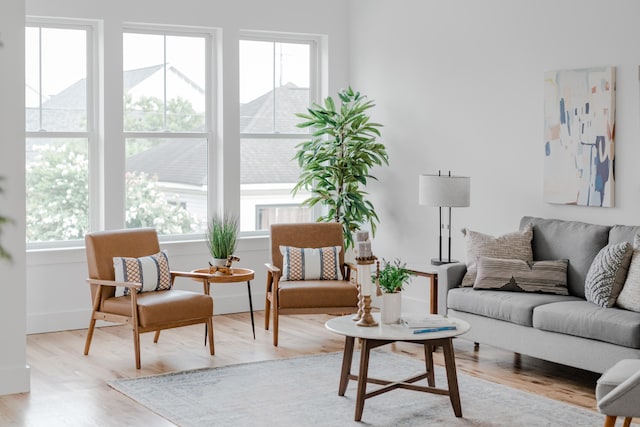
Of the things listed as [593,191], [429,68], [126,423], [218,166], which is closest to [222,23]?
[218,166]

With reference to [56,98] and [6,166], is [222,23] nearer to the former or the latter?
[56,98]

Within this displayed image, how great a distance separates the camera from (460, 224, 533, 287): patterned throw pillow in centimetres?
555

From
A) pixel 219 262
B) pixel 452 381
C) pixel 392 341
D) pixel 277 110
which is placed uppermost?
pixel 277 110

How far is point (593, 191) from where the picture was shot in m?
5.52

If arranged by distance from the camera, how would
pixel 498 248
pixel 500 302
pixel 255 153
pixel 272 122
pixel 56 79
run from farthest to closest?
pixel 272 122, pixel 255 153, pixel 56 79, pixel 498 248, pixel 500 302

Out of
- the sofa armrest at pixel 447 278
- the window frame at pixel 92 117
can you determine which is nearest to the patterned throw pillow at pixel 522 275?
the sofa armrest at pixel 447 278

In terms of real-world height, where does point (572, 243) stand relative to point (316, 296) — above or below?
above

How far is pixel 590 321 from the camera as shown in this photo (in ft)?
15.1

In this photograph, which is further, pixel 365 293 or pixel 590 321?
pixel 590 321

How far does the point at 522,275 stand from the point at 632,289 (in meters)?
0.85

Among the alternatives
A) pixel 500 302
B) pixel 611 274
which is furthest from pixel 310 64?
pixel 611 274

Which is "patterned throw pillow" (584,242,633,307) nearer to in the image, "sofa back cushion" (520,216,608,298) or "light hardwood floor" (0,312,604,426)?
"sofa back cushion" (520,216,608,298)

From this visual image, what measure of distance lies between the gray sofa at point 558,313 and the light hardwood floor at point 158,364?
0.21 m

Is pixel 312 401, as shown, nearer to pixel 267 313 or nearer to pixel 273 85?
pixel 267 313
